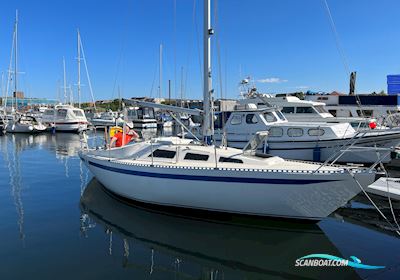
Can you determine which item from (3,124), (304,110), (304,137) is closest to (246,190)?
(304,137)

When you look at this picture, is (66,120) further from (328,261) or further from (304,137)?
(328,261)

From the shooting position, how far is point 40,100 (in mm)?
104000

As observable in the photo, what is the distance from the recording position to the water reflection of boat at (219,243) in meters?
6.87

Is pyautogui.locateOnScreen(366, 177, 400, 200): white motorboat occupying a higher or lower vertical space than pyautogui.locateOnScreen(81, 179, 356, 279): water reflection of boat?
higher

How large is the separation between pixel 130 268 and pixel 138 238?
1469mm

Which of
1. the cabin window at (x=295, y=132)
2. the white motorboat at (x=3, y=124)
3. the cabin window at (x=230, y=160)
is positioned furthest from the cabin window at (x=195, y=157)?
the white motorboat at (x=3, y=124)

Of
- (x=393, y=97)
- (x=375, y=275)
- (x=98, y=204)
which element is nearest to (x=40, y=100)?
(x=393, y=97)

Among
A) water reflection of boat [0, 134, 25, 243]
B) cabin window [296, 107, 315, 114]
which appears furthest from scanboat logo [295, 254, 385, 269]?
cabin window [296, 107, 315, 114]

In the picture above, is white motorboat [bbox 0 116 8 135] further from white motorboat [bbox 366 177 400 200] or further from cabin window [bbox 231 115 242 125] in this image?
white motorboat [bbox 366 177 400 200]

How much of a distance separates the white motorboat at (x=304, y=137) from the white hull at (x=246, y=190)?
7.05 meters

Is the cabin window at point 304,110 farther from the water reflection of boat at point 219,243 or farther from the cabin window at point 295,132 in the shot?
the water reflection of boat at point 219,243

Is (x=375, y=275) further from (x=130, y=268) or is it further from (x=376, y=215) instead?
(x=130, y=268)

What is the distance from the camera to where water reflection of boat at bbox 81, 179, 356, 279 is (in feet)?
22.5

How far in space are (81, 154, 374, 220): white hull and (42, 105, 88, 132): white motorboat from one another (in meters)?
34.2
